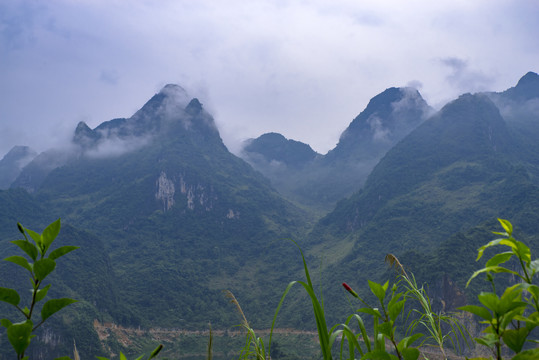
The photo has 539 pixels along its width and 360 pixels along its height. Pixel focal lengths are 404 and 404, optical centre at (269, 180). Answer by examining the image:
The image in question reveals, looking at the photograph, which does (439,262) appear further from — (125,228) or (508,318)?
(125,228)

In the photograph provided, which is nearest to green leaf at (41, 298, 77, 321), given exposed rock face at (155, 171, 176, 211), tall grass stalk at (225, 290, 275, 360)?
tall grass stalk at (225, 290, 275, 360)

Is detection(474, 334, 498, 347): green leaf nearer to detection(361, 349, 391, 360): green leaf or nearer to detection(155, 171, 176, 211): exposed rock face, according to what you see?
detection(361, 349, 391, 360): green leaf

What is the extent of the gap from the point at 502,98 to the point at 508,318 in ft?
714

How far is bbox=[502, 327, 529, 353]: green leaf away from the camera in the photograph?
1.15 meters

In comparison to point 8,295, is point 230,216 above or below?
above

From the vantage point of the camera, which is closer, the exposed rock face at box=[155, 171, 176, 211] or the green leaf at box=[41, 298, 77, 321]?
the green leaf at box=[41, 298, 77, 321]

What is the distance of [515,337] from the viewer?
1163 millimetres

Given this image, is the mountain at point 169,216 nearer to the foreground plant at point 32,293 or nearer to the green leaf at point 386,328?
the foreground plant at point 32,293

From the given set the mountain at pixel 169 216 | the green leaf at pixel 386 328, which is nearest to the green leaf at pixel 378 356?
the green leaf at pixel 386 328

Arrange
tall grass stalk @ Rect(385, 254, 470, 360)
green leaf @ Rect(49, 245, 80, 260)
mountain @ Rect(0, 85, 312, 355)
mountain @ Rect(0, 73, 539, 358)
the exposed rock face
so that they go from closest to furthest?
green leaf @ Rect(49, 245, 80, 260)
tall grass stalk @ Rect(385, 254, 470, 360)
mountain @ Rect(0, 73, 539, 358)
mountain @ Rect(0, 85, 312, 355)
the exposed rock face

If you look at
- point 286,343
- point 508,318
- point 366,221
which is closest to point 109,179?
point 366,221

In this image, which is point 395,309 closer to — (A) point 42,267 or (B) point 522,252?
(B) point 522,252

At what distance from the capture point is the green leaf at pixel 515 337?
1.15 metres

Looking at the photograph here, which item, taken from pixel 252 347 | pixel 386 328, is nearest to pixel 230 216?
pixel 252 347
